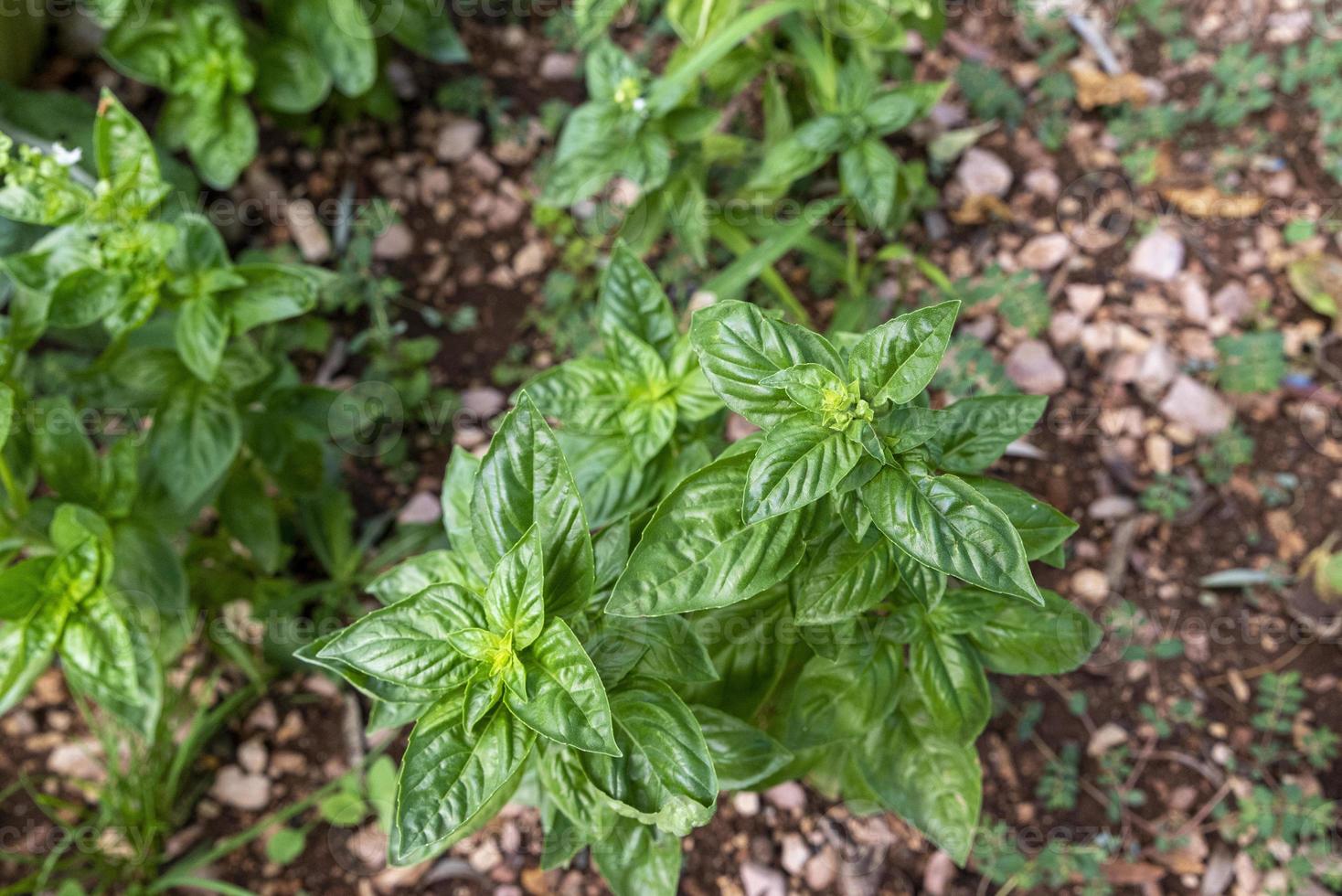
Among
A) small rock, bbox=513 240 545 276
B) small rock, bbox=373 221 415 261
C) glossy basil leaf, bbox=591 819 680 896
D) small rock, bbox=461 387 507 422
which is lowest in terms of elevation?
small rock, bbox=461 387 507 422

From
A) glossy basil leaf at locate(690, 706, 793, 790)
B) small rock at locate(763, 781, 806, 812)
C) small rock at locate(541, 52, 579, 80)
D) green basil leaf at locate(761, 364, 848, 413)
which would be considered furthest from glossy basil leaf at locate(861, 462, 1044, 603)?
small rock at locate(541, 52, 579, 80)

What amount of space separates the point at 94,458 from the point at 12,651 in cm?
35

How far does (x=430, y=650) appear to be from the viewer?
4.03ft

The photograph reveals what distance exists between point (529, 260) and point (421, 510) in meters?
0.69

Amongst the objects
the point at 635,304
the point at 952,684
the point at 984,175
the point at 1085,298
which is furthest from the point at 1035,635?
the point at 984,175

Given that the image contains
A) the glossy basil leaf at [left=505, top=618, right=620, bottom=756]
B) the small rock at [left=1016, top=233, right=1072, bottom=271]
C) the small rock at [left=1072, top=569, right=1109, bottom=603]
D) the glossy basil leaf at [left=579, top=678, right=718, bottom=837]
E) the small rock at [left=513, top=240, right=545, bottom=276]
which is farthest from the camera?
the small rock at [left=513, top=240, right=545, bottom=276]

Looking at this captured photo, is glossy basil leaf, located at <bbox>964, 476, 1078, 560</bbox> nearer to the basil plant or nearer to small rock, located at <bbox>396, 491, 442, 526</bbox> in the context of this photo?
the basil plant

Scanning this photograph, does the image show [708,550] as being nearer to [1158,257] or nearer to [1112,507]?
[1112,507]

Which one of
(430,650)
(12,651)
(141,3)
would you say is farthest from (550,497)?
(141,3)

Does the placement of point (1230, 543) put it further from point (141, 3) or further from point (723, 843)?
point (141, 3)

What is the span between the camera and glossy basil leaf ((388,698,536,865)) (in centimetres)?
112

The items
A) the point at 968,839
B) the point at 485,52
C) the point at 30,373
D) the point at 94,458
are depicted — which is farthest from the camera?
the point at 485,52

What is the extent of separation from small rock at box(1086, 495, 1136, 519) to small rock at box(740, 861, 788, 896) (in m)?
1.00

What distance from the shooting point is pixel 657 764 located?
48.5 inches
